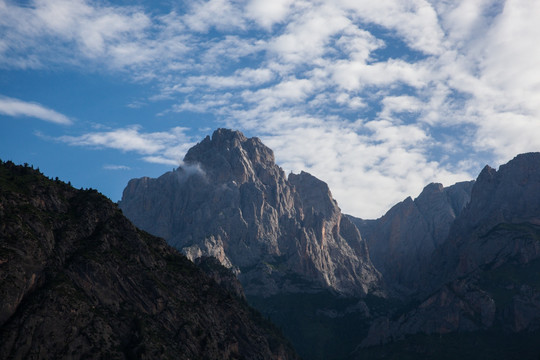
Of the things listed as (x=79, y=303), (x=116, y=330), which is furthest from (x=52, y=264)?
(x=116, y=330)

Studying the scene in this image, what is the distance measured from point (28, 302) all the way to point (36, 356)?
14225mm

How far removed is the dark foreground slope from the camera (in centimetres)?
14225

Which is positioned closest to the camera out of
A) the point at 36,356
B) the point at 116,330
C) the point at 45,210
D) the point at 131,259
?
the point at 36,356

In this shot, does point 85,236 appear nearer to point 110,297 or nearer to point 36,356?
point 110,297

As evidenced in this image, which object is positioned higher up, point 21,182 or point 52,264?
point 21,182

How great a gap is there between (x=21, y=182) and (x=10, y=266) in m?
43.8

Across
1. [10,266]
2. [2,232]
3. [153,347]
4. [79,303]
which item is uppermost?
[2,232]

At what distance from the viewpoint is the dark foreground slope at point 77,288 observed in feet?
467

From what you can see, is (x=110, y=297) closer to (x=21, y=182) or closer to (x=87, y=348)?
(x=87, y=348)

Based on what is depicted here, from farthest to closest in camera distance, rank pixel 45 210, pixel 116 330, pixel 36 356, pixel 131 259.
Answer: pixel 131 259, pixel 45 210, pixel 116 330, pixel 36 356

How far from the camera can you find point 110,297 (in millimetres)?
169000

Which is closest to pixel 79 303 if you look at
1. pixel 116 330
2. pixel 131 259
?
pixel 116 330

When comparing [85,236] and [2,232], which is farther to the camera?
[85,236]

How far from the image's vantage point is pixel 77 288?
528ft
